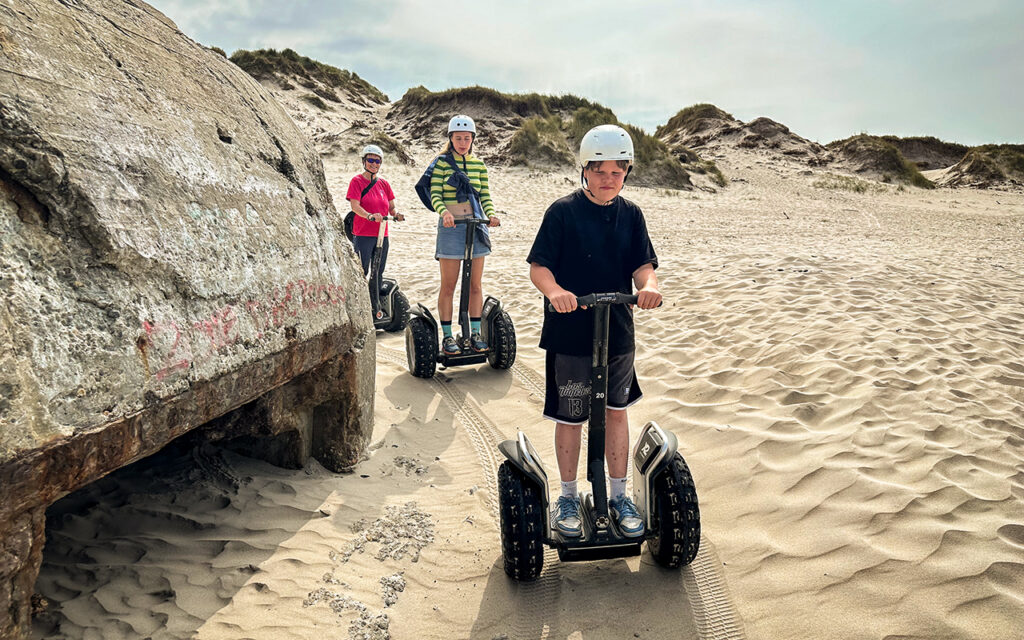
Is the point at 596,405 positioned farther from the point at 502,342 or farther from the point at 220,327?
the point at 502,342

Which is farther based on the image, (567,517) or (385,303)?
(385,303)

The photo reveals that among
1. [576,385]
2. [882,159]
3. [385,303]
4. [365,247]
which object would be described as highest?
[882,159]

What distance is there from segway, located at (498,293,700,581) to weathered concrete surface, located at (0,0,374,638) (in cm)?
131

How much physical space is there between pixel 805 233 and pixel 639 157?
11643 mm

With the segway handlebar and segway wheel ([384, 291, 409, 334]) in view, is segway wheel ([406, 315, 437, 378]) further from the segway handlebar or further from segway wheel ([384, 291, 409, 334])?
the segway handlebar

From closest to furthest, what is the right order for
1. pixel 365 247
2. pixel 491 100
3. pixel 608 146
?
pixel 608 146, pixel 365 247, pixel 491 100

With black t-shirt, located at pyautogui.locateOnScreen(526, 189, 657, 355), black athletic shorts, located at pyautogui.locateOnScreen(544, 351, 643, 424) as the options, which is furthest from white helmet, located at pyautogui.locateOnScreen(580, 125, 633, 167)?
black athletic shorts, located at pyautogui.locateOnScreen(544, 351, 643, 424)

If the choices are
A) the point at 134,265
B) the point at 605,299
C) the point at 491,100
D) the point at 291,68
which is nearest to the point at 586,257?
the point at 605,299

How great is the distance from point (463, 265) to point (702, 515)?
10.6 ft

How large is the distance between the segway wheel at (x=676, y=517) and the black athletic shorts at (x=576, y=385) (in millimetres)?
409

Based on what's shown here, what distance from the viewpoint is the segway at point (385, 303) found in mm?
7336

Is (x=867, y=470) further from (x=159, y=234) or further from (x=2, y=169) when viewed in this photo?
(x=2, y=169)

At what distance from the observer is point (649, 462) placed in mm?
2959

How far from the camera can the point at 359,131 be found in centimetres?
2508
